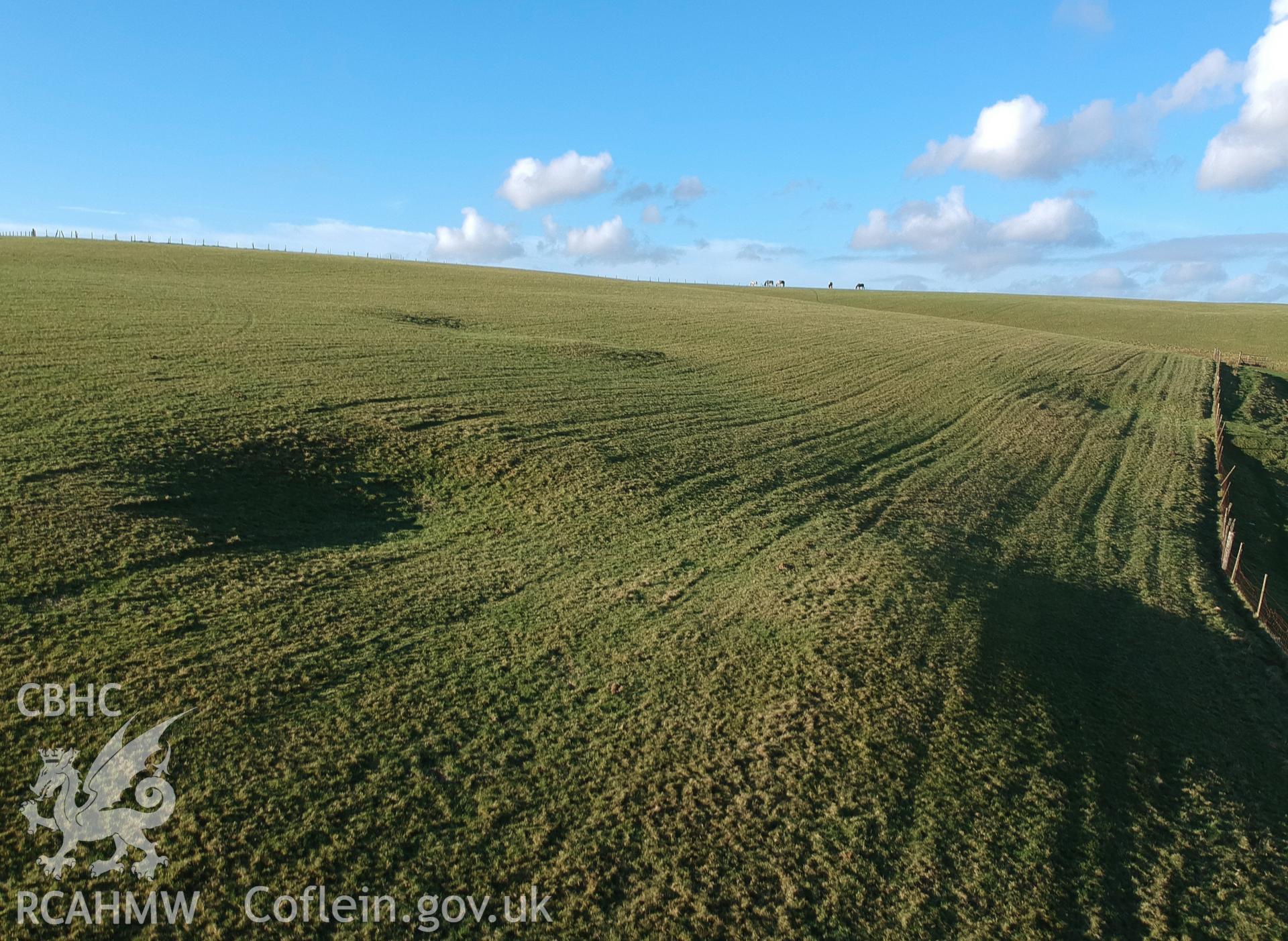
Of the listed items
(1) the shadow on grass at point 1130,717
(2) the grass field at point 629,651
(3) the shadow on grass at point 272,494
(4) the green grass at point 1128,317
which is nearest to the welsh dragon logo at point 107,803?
(2) the grass field at point 629,651

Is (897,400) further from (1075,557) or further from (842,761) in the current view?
(842,761)

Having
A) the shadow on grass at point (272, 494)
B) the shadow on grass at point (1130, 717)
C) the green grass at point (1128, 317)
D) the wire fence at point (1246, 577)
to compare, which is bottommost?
the shadow on grass at point (1130, 717)

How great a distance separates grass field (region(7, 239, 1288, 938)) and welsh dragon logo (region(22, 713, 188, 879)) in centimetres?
16

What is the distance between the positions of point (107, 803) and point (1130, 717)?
11.7 metres

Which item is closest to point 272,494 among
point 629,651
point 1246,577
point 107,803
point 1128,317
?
point 629,651

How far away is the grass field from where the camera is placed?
7434 millimetres

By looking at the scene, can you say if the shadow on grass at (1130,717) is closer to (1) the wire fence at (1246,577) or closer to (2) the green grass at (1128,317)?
(1) the wire fence at (1246,577)

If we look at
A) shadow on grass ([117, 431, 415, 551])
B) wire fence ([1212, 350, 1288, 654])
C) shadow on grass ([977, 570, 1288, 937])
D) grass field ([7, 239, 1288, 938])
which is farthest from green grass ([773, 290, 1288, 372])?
shadow on grass ([117, 431, 415, 551])

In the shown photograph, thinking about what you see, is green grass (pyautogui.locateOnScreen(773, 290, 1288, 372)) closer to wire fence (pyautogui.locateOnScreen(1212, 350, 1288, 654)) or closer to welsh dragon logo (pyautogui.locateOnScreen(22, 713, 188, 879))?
wire fence (pyautogui.locateOnScreen(1212, 350, 1288, 654))

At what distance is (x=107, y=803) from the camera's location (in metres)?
7.25

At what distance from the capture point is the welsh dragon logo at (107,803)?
6762 millimetres

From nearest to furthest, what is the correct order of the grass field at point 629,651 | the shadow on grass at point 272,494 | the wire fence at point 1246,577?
the grass field at point 629,651 → the shadow on grass at point 272,494 → the wire fence at point 1246,577

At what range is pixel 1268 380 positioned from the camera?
4344cm

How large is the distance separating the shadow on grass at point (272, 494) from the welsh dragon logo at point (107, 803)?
5.27 meters
